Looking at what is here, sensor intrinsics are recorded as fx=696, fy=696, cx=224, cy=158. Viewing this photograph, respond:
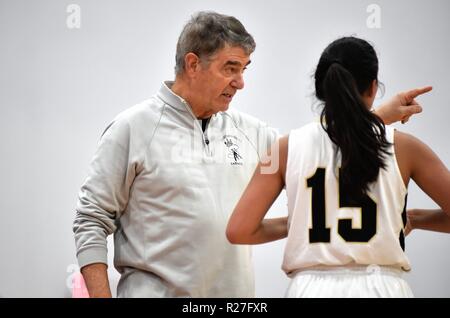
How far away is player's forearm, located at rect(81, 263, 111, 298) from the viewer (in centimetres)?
226

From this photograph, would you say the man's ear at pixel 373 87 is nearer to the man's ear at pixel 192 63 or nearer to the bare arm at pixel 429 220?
the bare arm at pixel 429 220

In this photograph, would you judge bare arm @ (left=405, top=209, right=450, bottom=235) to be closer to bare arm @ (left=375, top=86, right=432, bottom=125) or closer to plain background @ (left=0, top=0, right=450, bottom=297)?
bare arm @ (left=375, top=86, right=432, bottom=125)

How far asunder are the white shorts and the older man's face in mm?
906

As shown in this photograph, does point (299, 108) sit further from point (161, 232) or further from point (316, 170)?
point (316, 170)

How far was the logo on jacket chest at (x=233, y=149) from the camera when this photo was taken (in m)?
2.46

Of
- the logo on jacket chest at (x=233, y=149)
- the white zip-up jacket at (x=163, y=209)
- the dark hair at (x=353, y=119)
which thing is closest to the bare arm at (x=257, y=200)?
the dark hair at (x=353, y=119)

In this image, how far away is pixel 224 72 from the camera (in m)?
2.50

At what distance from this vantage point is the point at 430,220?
205 cm

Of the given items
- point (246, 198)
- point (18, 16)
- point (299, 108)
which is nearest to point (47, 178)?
point (18, 16)

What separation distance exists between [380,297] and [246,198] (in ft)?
1.39

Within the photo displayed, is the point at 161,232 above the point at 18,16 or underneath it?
underneath

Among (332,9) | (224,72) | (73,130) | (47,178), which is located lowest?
(47,178)

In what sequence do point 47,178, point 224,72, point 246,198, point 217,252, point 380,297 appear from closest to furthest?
1. point 380,297
2. point 246,198
3. point 217,252
4. point 224,72
5. point 47,178

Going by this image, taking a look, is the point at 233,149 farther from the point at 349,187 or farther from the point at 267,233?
the point at 349,187
